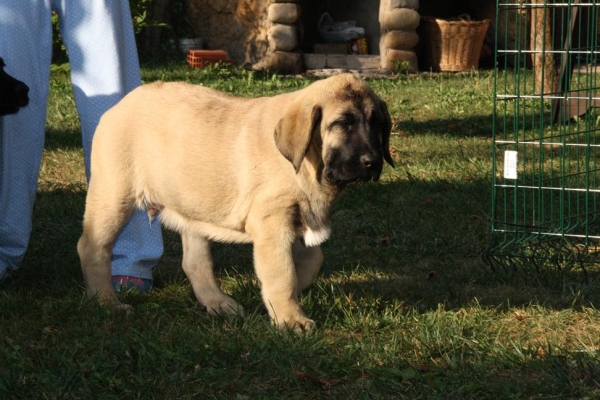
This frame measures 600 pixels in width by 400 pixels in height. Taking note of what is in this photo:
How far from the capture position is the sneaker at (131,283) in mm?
4246

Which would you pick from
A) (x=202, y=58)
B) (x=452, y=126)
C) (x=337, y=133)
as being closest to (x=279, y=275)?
(x=337, y=133)

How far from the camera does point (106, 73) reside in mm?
4414

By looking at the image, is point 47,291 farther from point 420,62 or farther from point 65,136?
point 420,62

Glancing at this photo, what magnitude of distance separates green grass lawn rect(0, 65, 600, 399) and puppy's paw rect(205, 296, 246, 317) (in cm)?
6

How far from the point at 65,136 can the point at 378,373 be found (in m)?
5.49

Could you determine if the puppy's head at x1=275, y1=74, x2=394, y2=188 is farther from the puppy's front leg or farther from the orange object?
the orange object

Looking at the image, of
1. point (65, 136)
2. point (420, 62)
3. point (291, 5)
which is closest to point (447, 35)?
point (420, 62)

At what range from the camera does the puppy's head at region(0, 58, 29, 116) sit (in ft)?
13.4

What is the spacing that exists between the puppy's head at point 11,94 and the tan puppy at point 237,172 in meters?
0.39

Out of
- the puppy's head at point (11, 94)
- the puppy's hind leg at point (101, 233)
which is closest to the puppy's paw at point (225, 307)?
the puppy's hind leg at point (101, 233)

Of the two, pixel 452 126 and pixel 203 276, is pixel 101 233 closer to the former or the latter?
pixel 203 276

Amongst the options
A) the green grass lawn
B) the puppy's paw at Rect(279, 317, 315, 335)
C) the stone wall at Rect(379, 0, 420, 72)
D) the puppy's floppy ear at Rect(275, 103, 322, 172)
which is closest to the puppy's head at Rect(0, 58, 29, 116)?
the green grass lawn

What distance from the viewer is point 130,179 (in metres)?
3.97

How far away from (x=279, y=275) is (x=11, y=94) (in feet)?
4.75
